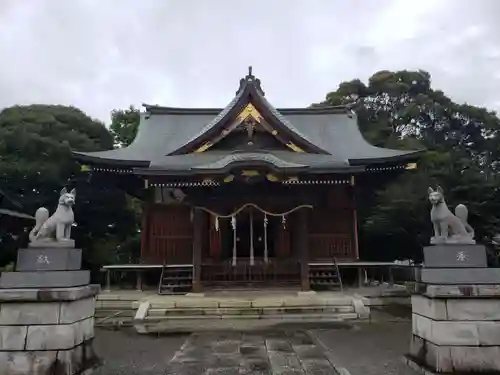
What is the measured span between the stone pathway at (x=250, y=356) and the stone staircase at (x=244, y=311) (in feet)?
6.06

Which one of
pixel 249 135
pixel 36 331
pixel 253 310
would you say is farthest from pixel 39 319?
pixel 249 135

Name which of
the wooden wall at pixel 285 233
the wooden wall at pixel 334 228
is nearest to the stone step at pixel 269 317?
the wooden wall at pixel 285 233

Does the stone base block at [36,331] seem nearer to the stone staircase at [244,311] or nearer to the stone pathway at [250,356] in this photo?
the stone pathway at [250,356]

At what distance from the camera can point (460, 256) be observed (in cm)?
572

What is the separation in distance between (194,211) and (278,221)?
330 cm

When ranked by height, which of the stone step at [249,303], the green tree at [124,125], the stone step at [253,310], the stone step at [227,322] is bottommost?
the stone step at [227,322]

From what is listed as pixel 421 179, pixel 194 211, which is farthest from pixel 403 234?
pixel 194 211

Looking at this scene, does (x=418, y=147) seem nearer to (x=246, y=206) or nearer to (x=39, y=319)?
(x=246, y=206)

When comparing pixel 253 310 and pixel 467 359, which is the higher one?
pixel 467 359

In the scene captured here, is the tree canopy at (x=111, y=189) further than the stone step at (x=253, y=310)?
Yes

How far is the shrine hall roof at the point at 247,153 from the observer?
15.4 meters

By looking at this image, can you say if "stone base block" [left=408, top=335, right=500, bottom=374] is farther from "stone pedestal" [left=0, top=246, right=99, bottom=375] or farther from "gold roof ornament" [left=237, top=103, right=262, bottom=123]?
"gold roof ornament" [left=237, top=103, right=262, bottom=123]

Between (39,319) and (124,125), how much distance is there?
30.8m

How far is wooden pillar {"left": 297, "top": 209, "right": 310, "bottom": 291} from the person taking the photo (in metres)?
14.1
